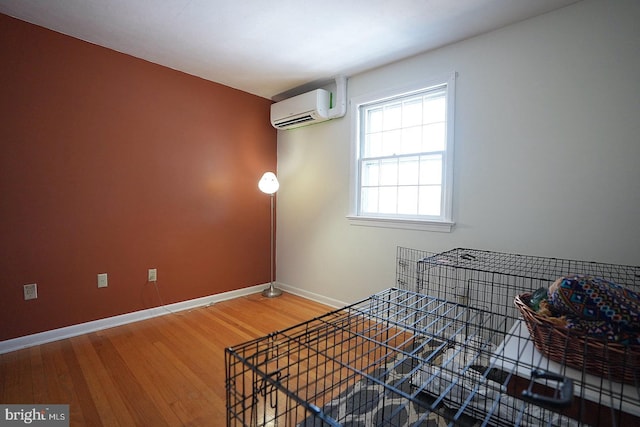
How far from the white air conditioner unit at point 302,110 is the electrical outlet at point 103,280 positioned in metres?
2.41

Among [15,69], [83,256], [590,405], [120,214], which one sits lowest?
[590,405]

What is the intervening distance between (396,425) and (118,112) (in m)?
3.24

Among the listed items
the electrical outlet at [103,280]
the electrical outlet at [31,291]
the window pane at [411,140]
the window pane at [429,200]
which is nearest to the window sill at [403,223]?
the window pane at [429,200]

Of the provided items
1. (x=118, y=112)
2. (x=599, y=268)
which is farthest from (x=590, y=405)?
(x=118, y=112)

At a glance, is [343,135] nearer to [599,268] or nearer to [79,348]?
[599,268]

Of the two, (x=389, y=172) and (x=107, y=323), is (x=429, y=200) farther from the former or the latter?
(x=107, y=323)

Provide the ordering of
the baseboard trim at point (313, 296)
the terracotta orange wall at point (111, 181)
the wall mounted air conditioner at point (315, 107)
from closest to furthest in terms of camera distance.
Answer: the terracotta orange wall at point (111, 181) → the wall mounted air conditioner at point (315, 107) → the baseboard trim at point (313, 296)

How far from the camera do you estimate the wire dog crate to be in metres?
0.85

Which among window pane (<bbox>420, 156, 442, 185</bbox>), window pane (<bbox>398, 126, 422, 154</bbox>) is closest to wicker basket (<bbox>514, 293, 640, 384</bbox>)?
window pane (<bbox>420, 156, 442, 185</bbox>)

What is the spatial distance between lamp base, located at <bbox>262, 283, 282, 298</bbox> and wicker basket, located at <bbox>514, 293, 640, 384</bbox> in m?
2.95

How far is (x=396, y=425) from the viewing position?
1564 mm

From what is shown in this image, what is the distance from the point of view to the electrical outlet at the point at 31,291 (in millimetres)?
2352

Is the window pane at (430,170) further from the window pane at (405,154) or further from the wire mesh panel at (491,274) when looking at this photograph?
the wire mesh panel at (491,274)

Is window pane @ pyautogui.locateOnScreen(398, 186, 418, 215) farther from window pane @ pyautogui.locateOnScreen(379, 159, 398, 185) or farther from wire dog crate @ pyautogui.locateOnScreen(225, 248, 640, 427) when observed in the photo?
wire dog crate @ pyautogui.locateOnScreen(225, 248, 640, 427)
